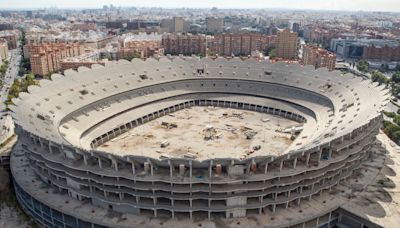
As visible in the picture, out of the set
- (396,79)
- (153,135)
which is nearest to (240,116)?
(153,135)

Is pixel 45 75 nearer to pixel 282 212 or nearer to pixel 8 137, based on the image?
pixel 8 137

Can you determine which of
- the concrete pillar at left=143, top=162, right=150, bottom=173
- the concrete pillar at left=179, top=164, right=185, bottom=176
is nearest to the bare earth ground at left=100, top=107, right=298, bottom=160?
the concrete pillar at left=179, top=164, right=185, bottom=176

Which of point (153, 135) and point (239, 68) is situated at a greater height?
point (239, 68)

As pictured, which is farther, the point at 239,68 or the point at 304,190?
the point at 239,68

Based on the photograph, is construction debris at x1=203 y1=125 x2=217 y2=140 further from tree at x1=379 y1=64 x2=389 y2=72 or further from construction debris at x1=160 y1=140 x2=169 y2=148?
tree at x1=379 y1=64 x2=389 y2=72

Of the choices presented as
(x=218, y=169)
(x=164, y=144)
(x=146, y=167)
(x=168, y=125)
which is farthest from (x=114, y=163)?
(x=168, y=125)

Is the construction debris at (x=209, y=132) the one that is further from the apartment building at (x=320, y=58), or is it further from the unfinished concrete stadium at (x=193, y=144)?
the apartment building at (x=320, y=58)

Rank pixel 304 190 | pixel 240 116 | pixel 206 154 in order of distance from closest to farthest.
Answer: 1. pixel 304 190
2. pixel 206 154
3. pixel 240 116

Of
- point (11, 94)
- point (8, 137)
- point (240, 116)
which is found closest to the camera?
point (8, 137)

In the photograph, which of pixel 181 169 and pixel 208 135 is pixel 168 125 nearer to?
pixel 208 135

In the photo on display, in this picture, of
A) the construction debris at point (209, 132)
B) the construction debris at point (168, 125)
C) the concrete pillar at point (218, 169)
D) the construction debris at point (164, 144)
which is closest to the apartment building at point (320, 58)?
the construction debris at point (209, 132)
